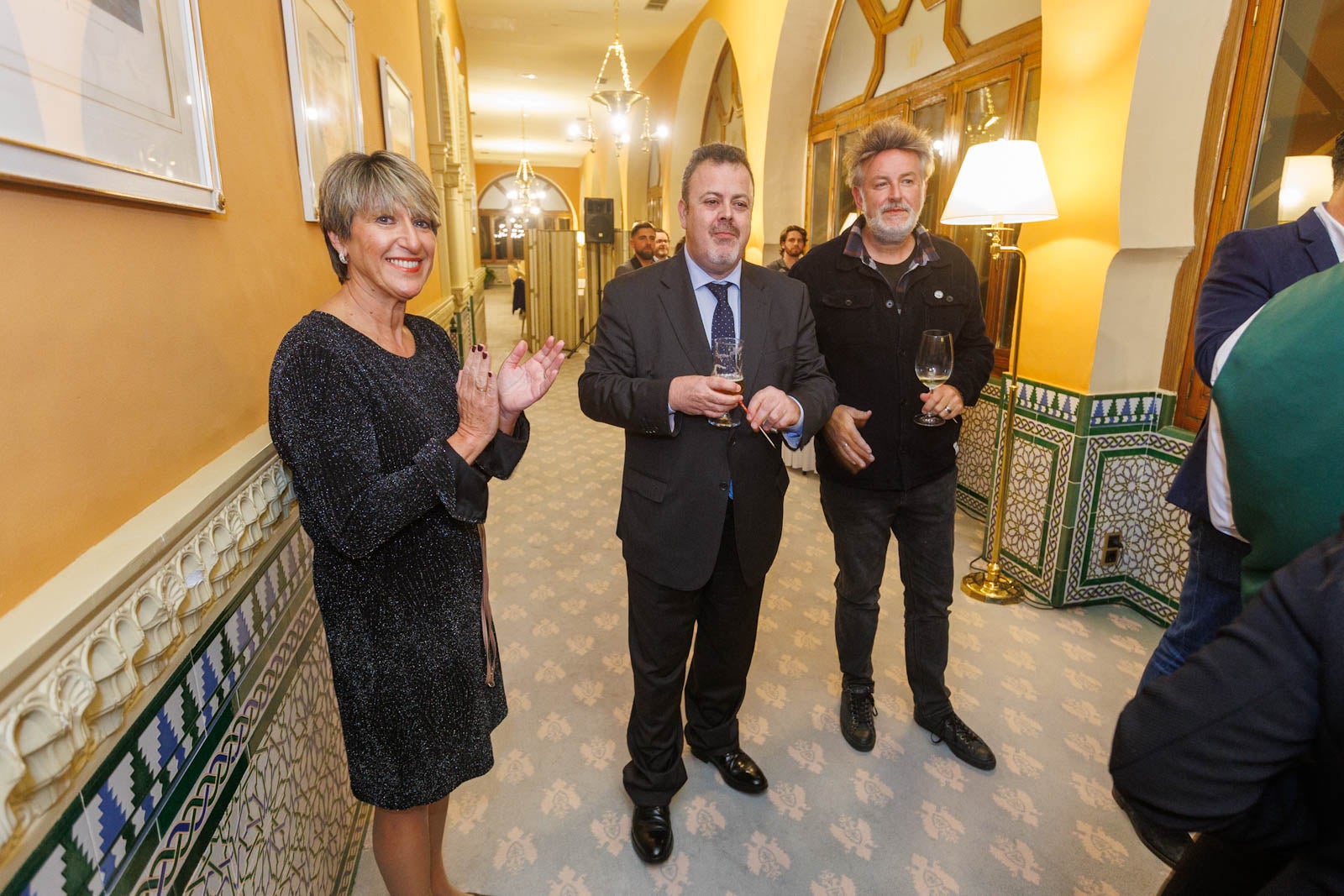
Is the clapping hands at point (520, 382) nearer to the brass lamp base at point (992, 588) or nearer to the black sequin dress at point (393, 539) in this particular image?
the black sequin dress at point (393, 539)

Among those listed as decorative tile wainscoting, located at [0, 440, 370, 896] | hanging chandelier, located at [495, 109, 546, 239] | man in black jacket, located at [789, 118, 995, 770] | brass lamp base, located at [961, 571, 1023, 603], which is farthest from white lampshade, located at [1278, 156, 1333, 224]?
hanging chandelier, located at [495, 109, 546, 239]

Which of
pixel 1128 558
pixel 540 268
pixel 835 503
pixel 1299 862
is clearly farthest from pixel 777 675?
pixel 540 268

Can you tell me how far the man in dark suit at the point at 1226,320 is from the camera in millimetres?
1368

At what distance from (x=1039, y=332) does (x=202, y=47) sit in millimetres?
3159

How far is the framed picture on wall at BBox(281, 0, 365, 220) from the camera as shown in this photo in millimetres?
1861

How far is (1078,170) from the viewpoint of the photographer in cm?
286

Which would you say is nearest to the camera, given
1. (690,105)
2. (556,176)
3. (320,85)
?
(320,85)

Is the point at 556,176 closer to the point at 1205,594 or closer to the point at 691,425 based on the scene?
the point at 691,425

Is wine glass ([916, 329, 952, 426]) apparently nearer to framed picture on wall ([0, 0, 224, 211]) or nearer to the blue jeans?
the blue jeans

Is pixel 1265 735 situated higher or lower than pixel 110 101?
lower

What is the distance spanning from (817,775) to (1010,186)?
2231mm

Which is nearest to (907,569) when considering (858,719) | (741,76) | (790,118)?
(858,719)

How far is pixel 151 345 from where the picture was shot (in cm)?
104

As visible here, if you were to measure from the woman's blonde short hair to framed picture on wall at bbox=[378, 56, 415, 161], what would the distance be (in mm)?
1929
